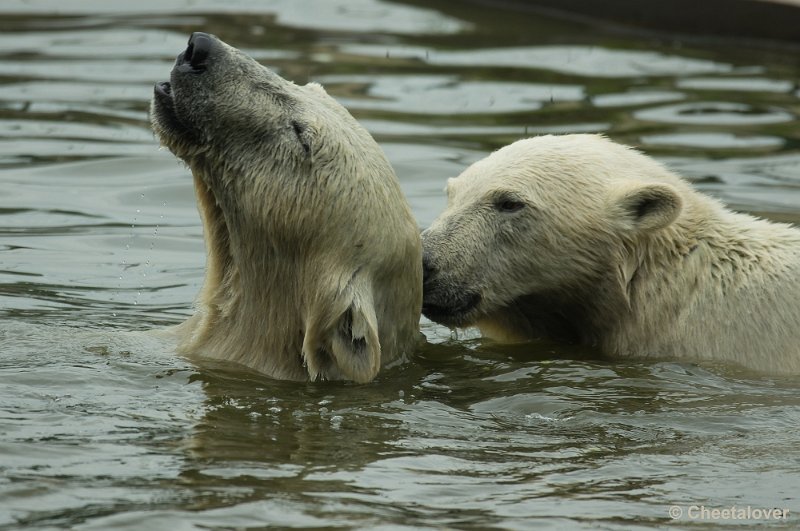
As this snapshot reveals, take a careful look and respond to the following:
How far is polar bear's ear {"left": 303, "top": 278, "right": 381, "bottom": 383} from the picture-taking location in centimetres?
513

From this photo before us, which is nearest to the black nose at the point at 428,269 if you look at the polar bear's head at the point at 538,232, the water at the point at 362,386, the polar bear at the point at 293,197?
the polar bear's head at the point at 538,232

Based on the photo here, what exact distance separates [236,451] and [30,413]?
78 cm

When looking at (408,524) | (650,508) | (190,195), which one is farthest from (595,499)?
(190,195)

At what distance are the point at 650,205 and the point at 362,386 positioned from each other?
149cm

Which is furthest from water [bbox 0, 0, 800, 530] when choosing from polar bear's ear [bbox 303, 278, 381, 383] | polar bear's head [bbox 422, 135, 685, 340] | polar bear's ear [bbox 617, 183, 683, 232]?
polar bear's ear [bbox 617, 183, 683, 232]

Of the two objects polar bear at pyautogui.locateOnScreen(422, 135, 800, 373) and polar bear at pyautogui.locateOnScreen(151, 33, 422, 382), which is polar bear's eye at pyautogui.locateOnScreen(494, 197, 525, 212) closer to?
polar bear at pyautogui.locateOnScreen(422, 135, 800, 373)

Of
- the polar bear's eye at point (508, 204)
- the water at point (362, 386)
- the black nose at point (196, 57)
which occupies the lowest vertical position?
the water at point (362, 386)

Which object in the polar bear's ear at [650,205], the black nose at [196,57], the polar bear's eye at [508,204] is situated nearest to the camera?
the black nose at [196,57]

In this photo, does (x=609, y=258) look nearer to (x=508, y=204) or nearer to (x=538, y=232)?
(x=538, y=232)

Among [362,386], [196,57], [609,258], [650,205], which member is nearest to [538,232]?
[609,258]

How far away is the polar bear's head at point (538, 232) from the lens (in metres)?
5.99

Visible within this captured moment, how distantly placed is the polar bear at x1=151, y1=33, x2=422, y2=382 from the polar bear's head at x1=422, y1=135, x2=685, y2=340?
685 millimetres

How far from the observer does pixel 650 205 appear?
19.6ft

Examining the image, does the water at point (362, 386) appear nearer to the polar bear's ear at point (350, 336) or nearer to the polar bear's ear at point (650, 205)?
the polar bear's ear at point (350, 336)
